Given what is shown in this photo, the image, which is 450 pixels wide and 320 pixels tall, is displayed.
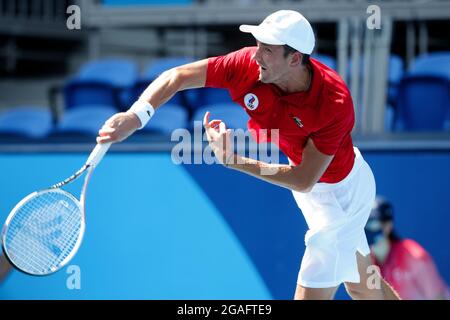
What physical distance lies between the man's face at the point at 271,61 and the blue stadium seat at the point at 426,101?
2.46m

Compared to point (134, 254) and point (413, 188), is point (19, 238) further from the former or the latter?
point (413, 188)

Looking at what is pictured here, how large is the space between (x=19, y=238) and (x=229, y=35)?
13.1 feet

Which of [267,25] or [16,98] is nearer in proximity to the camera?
[267,25]

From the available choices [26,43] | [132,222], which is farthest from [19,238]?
[26,43]

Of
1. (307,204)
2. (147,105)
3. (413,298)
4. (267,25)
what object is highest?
(267,25)

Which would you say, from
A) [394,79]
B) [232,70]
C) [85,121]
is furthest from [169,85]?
[394,79]

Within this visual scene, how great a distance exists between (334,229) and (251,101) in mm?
713

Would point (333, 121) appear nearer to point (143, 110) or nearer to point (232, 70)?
point (232, 70)

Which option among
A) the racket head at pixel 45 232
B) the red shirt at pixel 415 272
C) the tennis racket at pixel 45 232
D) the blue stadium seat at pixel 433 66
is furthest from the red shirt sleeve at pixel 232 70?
the blue stadium seat at pixel 433 66

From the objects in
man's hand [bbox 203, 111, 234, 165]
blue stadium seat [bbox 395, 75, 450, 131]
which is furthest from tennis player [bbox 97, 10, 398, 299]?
blue stadium seat [bbox 395, 75, 450, 131]

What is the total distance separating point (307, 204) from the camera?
13.5 feet

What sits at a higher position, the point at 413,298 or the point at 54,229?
the point at 54,229

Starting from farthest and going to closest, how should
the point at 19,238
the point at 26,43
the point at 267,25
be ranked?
the point at 26,43 < the point at 19,238 < the point at 267,25

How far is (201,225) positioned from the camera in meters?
5.04
